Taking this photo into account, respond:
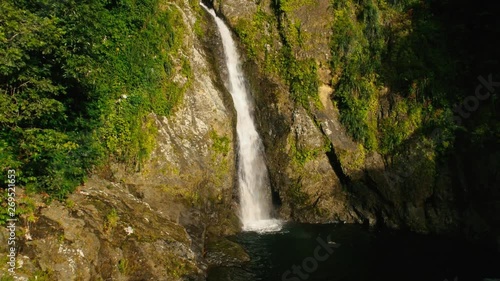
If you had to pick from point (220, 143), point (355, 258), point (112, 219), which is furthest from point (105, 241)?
point (355, 258)

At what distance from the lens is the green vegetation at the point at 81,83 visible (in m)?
8.31

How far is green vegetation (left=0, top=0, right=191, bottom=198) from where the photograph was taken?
8312 mm

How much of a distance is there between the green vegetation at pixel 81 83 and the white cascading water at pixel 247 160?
3.32 metres

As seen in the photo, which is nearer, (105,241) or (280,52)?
(105,241)

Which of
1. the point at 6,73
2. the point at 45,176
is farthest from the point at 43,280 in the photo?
the point at 6,73

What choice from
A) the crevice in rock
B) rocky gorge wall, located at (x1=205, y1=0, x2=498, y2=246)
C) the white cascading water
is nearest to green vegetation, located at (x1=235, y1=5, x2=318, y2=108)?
rocky gorge wall, located at (x1=205, y1=0, x2=498, y2=246)

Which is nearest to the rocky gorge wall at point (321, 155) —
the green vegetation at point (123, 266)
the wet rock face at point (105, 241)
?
the wet rock face at point (105, 241)

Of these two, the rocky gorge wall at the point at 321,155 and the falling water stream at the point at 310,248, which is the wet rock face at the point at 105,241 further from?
the rocky gorge wall at the point at 321,155

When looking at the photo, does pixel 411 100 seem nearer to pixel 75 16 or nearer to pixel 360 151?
pixel 360 151

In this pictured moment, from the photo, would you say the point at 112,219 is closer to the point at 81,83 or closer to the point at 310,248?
the point at 81,83

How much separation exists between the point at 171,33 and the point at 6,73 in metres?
8.01

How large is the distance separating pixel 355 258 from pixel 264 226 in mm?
4320

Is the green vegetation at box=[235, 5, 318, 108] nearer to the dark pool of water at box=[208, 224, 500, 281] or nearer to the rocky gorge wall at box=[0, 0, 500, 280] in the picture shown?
the rocky gorge wall at box=[0, 0, 500, 280]

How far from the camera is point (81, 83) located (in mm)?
10578
